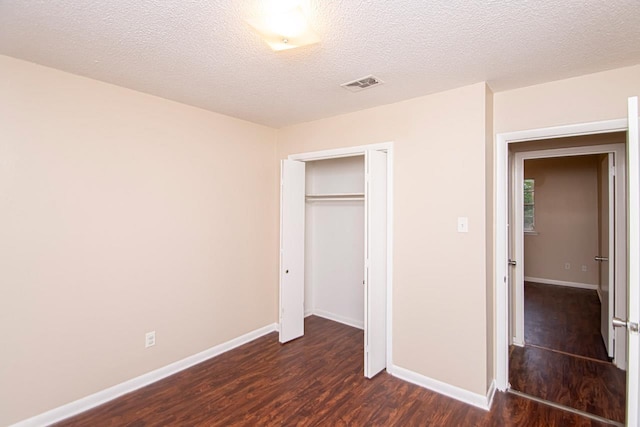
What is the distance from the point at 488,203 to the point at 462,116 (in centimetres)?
74

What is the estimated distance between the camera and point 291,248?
3.73m

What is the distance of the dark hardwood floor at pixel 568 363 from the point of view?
2.56 metres

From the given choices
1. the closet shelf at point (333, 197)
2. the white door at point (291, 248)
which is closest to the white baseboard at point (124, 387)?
the white door at point (291, 248)

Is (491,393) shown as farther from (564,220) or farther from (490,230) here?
(564,220)

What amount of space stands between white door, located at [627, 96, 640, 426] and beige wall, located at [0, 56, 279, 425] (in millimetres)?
3161

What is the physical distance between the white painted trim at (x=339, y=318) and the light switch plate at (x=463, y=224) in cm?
207

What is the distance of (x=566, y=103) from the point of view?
7.88 feet

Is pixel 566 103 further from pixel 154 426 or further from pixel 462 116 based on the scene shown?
pixel 154 426

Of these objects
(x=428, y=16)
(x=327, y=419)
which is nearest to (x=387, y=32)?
(x=428, y=16)

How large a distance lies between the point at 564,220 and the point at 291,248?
5.73 metres

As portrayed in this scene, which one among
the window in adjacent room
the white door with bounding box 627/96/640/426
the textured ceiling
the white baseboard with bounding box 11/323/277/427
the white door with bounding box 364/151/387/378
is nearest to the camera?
the white door with bounding box 627/96/640/426

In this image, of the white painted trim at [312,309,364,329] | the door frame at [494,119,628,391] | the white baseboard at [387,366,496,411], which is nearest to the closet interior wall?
the white painted trim at [312,309,364,329]

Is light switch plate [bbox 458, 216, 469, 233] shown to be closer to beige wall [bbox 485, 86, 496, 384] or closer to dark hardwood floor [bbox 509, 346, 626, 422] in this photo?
beige wall [bbox 485, 86, 496, 384]

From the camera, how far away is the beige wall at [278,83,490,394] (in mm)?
2498
